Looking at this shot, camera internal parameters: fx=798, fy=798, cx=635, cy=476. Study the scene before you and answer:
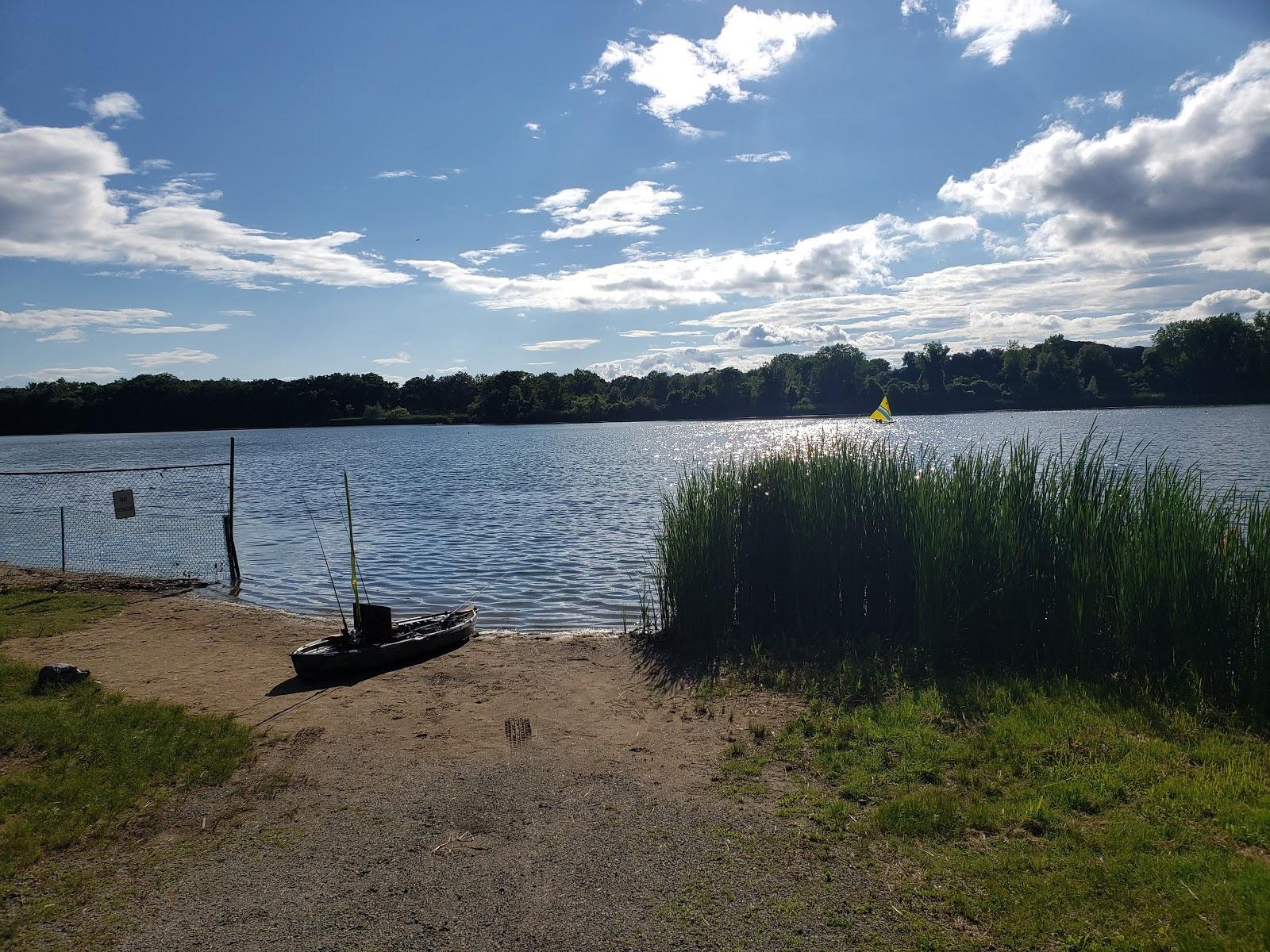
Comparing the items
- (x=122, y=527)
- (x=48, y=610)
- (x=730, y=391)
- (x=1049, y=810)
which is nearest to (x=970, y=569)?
(x=1049, y=810)

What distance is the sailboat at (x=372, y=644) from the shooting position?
10.3m


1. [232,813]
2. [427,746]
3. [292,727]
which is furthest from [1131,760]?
[292,727]

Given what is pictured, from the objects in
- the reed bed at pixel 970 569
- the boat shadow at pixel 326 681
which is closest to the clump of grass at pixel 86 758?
the boat shadow at pixel 326 681

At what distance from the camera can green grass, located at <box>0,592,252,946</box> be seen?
18.6 ft

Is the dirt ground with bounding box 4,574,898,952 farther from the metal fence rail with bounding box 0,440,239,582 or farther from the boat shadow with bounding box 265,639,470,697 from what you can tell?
the metal fence rail with bounding box 0,440,239,582

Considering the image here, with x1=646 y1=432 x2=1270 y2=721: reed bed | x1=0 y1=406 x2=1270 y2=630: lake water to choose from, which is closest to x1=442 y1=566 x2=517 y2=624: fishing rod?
x1=0 y1=406 x2=1270 y2=630: lake water

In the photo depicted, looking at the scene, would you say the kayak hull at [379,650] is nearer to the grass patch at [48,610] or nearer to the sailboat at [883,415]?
the grass patch at [48,610]

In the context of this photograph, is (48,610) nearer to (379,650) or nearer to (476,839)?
(379,650)

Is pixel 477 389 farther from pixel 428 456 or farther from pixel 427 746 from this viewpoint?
pixel 427 746

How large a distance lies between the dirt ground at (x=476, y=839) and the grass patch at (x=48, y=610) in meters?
3.81

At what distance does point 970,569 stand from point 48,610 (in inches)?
585

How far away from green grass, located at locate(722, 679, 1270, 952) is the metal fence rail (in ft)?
39.7

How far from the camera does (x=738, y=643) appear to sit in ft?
35.6

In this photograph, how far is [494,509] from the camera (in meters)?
31.3
